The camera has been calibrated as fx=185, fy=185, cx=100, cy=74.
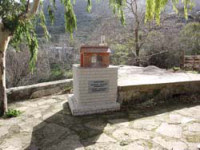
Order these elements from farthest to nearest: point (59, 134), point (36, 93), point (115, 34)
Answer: point (115, 34), point (36, 93), point (59, 134)

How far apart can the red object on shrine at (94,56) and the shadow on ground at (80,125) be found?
0.86m

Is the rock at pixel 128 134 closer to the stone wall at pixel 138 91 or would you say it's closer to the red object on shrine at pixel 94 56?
the stone wall at pixel 138 91

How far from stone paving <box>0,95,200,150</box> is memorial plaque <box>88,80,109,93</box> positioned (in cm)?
42

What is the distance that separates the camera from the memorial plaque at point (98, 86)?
3107 millimetres

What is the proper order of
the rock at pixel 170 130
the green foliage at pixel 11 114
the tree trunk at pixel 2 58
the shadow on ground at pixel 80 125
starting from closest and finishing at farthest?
the shadow on ground at pixel 80 125 < the rock at pixel 170 130 < the tree trunk at pixel 2 58 < the green foliage at pixel 11 114

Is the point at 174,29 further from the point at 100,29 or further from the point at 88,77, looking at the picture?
the point at 88,77

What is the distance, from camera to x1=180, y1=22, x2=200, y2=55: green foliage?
31.6 feet

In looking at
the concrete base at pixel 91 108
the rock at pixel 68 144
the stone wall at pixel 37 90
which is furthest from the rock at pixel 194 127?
the stone wall at pixel 37 90

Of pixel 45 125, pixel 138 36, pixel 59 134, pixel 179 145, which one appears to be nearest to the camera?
pixel 179 145

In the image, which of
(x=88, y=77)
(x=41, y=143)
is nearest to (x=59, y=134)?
(x=41, y=143)

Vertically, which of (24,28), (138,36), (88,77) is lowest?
(88,77)

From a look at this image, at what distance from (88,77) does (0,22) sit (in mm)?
1555

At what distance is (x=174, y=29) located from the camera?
396 inches

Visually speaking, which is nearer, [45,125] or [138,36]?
[45,125]
